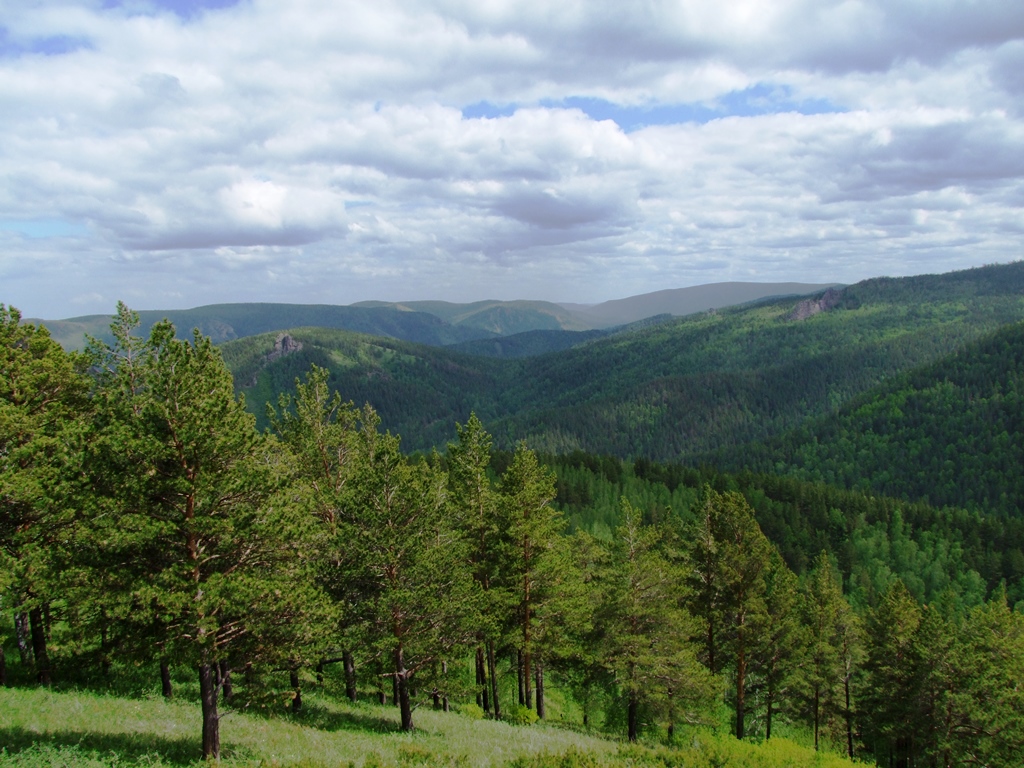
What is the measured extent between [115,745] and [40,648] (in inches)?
355

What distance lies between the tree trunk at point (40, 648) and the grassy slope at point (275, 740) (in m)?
1.35

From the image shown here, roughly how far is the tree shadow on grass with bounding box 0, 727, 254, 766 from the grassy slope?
26mm

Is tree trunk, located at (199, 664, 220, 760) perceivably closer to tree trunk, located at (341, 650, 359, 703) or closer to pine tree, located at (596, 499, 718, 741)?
tree trunk, located at (341, 650, 359, 703)

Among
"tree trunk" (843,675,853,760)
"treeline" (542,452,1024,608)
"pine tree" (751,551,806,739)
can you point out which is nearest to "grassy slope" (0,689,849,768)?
"pine tree" (751,551,806,739)

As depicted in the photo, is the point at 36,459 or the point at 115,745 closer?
the point at 115,745

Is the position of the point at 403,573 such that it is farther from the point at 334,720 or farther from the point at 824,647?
the point at 824,647

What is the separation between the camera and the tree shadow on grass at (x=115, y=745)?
45.9 ft

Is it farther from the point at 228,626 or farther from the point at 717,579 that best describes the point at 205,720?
the point at 717,579

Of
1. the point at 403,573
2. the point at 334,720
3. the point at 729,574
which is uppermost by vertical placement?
the point at 403,573

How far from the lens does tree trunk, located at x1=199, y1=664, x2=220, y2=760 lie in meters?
15.0

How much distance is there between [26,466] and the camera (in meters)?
19.3

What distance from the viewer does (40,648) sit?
829 inches

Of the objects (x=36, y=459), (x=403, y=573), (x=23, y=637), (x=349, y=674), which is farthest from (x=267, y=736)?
(x=23, y=637)

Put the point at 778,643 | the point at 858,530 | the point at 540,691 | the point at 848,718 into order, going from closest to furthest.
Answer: the point at 540,691
the point at 778,643
the point at 848,718
the point at 858,530
